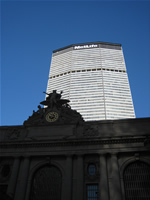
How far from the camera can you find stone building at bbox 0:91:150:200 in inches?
934

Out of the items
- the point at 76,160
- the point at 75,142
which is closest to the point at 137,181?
the point at 76,160

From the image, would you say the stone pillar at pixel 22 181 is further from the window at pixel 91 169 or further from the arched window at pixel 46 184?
the window at pixel 91 169

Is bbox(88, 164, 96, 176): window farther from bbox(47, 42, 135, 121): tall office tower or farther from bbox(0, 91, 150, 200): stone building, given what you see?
bbox(47, 42, 135, 121): tall office tower

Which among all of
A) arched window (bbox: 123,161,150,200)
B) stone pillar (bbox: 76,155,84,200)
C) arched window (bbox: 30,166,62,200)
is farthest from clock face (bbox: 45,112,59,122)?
arched window (bbox: 123,161,150,200)

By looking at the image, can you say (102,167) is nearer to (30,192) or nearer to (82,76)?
(30,192)

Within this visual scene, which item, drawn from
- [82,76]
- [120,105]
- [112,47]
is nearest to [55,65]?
[82,76]

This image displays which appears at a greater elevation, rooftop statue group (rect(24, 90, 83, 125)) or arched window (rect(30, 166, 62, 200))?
rooftop statue group (rect(24, 90, 83, 125))

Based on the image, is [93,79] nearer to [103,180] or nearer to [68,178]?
[68,178]

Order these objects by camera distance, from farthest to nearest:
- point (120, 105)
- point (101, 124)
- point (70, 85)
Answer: point (70, 85) < point (120, 105) < point (101, 124)

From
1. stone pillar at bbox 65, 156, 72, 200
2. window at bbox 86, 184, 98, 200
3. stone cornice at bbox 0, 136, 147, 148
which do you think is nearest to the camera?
stone pillar at bbox 65, 156, 72, 200

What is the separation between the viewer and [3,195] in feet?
68.9

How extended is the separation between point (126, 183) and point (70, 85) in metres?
96.5

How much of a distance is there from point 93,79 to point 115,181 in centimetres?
10074

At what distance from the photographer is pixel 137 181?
78.5 ft
